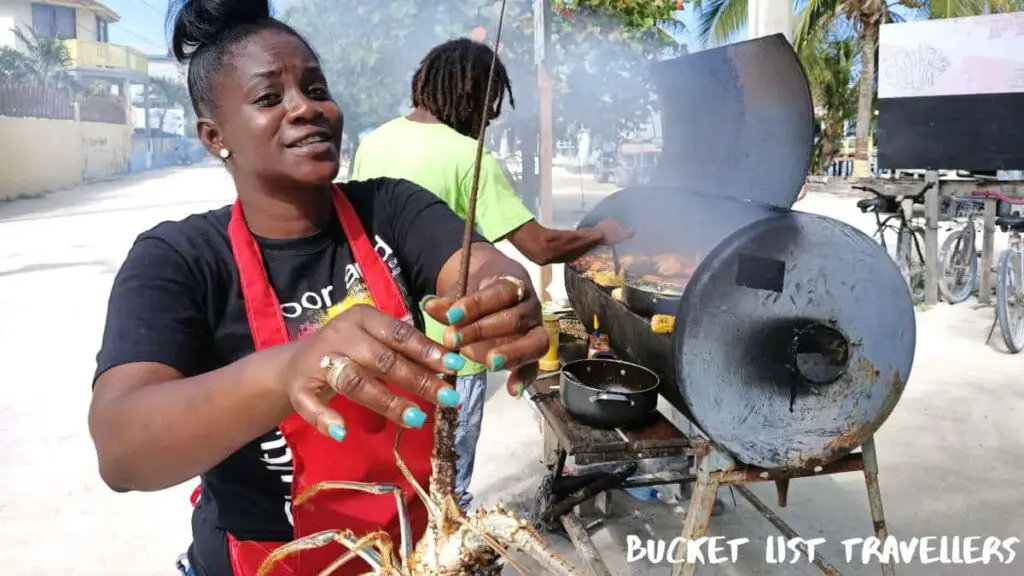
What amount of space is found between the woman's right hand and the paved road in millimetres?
2745

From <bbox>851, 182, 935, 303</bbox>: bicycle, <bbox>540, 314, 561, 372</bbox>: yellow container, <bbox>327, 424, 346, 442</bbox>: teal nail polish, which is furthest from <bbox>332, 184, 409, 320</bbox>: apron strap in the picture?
<bbox>851, 182, 935, 303</bbox>: bicycle

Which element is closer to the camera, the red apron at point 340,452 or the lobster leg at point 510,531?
the lobster leg at point 510,531

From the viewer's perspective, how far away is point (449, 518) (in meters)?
1.27

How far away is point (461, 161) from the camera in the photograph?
8.82 feet

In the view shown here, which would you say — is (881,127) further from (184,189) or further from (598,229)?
(184,189)

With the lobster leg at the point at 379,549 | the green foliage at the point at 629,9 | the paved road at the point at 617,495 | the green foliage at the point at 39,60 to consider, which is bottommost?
the paved road at the point at 617,495

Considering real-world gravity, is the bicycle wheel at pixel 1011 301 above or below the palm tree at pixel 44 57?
below

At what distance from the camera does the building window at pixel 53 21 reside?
37916 mm

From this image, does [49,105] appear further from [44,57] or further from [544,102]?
[544,102]

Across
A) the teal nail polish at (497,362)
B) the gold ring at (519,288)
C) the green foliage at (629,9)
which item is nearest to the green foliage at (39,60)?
the green foliage at (629,9)

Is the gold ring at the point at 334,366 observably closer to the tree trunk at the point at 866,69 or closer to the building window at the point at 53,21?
the tree trunk at the point at 866,69

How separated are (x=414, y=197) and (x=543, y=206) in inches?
199

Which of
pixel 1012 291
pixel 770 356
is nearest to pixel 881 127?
pixel 1012 291

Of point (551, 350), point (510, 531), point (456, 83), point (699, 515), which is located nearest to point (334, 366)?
point (510, 531)
